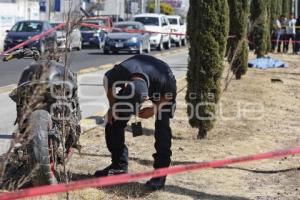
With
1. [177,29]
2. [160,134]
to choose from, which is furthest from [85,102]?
[177,29]

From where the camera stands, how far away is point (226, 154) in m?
8.00

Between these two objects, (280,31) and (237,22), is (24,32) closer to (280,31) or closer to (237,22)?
(280,31)

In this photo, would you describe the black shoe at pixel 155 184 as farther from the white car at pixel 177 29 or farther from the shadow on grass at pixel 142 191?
the white car at pixel 177 29

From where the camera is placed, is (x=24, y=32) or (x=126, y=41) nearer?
(x=24, y=32)

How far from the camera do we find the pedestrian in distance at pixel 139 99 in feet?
18.2

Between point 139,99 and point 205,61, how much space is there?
138 inches

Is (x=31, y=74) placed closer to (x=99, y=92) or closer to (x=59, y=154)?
(x=59, y=154)

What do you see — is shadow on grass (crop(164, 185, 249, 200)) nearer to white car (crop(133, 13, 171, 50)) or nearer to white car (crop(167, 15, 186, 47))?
white car (crop(133, 13, 171, 50))

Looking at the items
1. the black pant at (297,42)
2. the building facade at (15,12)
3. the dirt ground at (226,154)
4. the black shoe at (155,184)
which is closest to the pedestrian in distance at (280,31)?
the black pant at (297,42)

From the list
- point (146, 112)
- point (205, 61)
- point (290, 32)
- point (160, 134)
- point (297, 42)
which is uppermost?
point (205, 61)

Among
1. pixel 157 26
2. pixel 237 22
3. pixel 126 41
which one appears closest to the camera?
pixel 237 22

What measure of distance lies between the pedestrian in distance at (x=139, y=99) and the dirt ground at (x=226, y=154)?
0.32 m

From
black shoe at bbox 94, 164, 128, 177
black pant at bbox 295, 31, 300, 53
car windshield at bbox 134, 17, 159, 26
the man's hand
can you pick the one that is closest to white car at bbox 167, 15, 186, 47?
car windshield at bbox 134, 17, 159, 26

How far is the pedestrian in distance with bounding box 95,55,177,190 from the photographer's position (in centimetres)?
554
